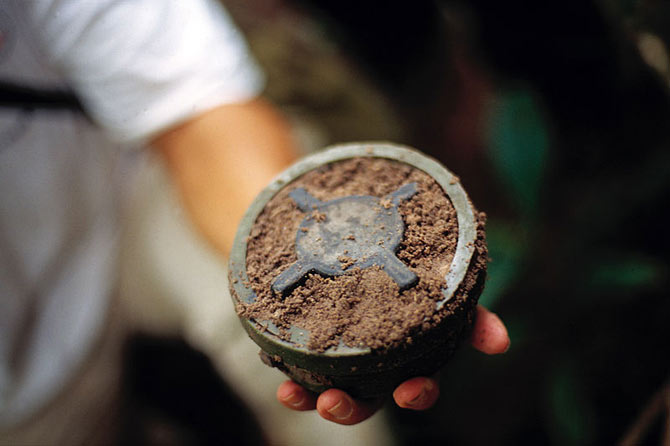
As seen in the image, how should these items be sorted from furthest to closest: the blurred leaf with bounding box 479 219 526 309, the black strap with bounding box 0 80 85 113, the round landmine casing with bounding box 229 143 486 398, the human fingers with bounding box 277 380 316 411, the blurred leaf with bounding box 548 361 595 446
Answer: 1. the blurred leaf with bounding box 548 361 595 446
2. the blurred leaf with bounding box 479 219 526 309
3. the black strap with bounding box 0 80 85 113
4. the human fingers with bounding box 277 380 316 411
5. the round landmine casing with bounding box 229 143 486 398

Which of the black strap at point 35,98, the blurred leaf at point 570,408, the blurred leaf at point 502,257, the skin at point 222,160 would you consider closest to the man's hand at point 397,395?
the blurred leaf at point 502,257

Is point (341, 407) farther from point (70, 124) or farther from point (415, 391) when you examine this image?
point (70, 124)

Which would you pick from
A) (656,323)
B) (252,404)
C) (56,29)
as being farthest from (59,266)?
(656,323)

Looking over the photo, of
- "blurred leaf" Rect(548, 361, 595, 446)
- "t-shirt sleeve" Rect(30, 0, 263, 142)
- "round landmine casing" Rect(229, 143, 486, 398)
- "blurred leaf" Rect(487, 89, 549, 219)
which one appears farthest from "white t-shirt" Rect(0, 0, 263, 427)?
"blurred leaf" Rect(548, 361, 595, 446)

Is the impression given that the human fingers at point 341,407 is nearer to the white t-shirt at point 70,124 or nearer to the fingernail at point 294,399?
the fingernail at point 294,399

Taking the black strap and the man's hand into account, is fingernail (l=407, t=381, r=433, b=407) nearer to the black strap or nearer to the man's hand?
the man's hand

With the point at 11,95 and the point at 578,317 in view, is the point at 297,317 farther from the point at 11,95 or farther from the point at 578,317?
the point at 578,317

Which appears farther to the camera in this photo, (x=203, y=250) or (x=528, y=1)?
(x=203, y=250)
